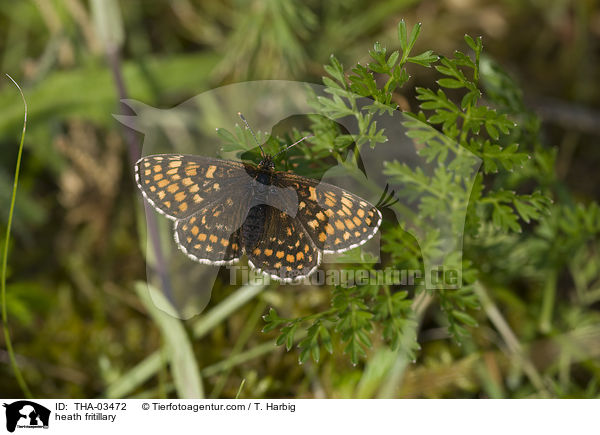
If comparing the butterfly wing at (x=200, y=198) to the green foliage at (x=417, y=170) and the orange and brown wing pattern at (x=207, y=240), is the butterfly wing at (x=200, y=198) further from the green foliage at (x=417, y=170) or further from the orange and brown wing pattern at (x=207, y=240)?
the green foliage at (x=417, y=170)

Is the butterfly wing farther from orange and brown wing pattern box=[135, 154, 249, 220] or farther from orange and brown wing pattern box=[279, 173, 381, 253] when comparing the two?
orange and brown wing pattern box=[279, 173, 381, 253]

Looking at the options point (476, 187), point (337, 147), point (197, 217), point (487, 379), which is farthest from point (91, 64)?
point (487, 379)

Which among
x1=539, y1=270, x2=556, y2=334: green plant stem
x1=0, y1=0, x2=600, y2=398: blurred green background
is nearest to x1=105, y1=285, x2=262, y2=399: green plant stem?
x1=0, y1=0, x2=600, y2=398: blurred green background

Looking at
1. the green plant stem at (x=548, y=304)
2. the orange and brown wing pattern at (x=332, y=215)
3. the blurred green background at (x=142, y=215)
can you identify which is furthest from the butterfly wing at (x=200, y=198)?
the green plant stem at (x=548, y=304)

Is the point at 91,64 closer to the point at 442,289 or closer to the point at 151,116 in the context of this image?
the point at 151,116
